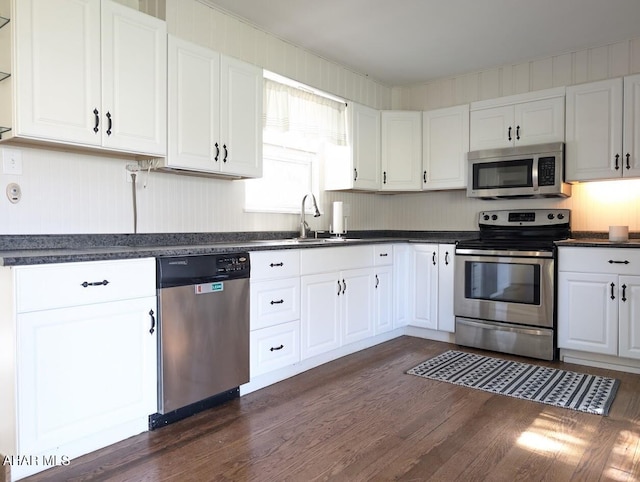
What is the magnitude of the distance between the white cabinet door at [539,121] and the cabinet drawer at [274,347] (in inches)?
99.5

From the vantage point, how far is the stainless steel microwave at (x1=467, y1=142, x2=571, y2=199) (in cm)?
374

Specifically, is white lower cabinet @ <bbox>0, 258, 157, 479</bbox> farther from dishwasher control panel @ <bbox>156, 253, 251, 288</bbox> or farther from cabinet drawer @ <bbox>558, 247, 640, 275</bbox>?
cabinet drawer @ <bbox>558, 247, 640, 275</bbox>

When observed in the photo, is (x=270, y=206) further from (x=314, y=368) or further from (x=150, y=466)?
(x=150, y=466)

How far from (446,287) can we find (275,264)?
1.80m

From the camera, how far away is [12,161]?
2305 mm

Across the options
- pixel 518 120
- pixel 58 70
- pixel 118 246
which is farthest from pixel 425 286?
pixel 58 70

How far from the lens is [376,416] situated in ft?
8.14

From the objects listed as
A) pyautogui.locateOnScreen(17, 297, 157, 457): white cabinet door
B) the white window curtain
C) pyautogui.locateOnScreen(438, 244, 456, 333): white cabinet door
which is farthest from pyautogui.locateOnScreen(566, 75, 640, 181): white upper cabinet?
pyautogui.locateOnScreen(17, 297, 157, 457): white cabinet door

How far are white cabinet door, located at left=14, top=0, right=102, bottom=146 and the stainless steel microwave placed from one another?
3104mm

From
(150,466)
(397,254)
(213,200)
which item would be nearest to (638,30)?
(397,254)

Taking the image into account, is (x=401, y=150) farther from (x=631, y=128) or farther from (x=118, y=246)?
(x=118, y=246)

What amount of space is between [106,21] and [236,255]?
1371 millimetres

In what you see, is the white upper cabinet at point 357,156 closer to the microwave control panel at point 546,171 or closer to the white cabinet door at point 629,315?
the microwave control panel at point 546,171

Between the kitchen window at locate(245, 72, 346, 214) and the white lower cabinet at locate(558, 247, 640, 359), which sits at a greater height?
the kitchen window at locate(245, 72, 346, 214)
